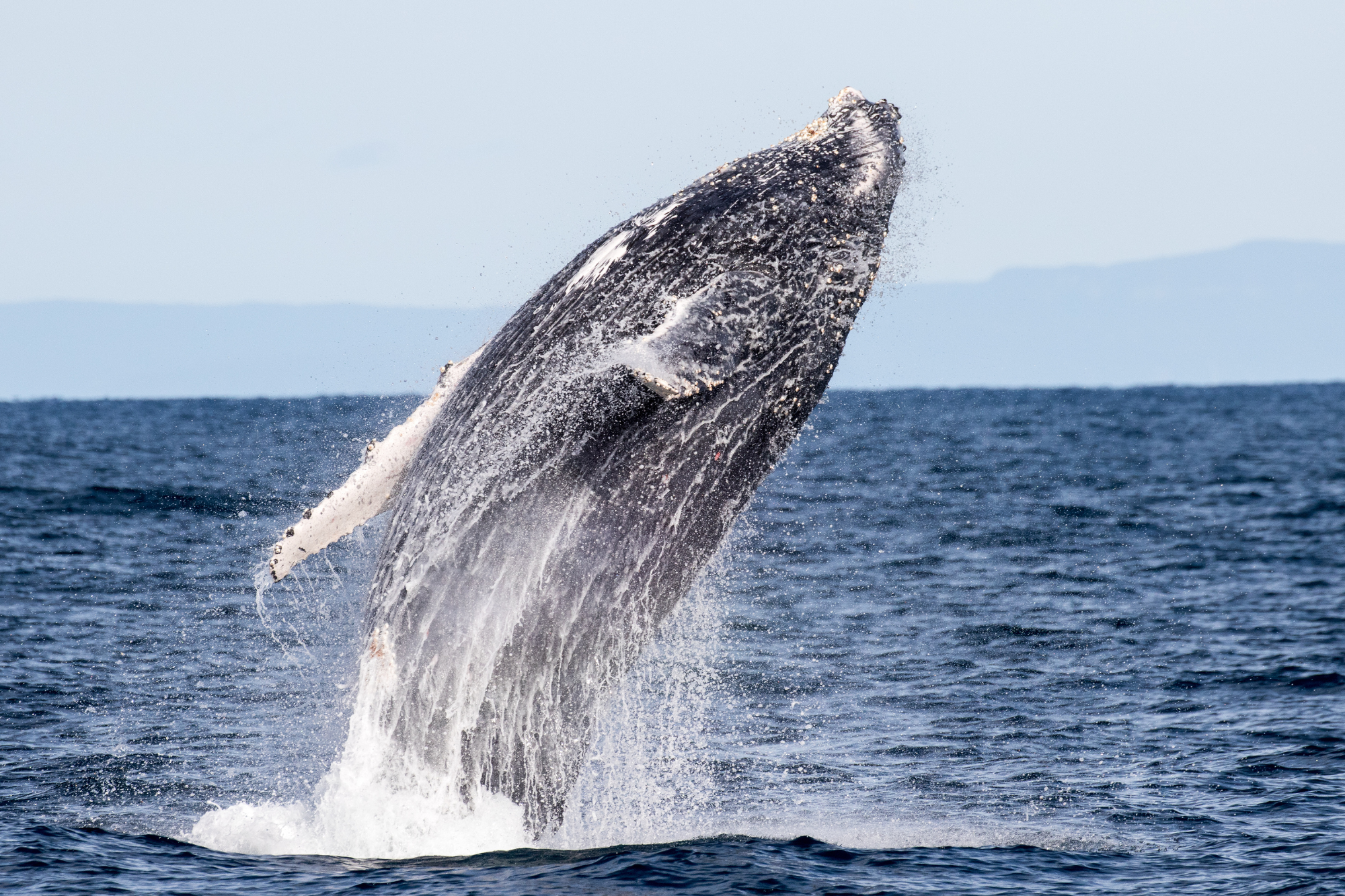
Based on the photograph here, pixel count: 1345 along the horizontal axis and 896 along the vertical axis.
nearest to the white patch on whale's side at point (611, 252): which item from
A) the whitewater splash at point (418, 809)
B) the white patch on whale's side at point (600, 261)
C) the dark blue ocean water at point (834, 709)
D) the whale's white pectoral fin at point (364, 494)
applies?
the white patch on whale's side at point (600, 261)

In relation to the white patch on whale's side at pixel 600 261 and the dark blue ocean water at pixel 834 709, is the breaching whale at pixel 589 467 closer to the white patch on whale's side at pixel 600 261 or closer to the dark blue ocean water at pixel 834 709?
the white patch on whale's side at pixel 600 261

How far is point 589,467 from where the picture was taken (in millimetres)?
9938

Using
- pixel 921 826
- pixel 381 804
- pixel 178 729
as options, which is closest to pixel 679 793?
pixel 921 826

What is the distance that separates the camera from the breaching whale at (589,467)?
32.5 ft

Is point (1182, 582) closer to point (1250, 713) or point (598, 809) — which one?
point (1250, 713)

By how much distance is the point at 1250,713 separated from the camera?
54.4 feet

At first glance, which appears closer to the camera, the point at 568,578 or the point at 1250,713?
the point at 568,578

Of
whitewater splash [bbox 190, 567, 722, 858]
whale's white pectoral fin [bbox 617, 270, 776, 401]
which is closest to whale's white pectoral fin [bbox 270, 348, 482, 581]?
whitewater splash [bbox 190, 567, 722, 858]

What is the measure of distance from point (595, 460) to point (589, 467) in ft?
0.22

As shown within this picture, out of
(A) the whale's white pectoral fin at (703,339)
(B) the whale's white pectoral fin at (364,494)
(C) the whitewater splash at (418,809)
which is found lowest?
(C) the whitewater splash at (418,809)

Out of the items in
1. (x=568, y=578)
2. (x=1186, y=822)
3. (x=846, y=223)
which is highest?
(x=846, y=223)

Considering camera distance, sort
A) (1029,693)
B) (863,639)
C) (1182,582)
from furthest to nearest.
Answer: (1182,582) → (863,639) → (1029,693)

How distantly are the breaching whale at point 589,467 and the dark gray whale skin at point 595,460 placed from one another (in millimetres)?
14

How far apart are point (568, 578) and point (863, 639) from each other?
37.2 ft
